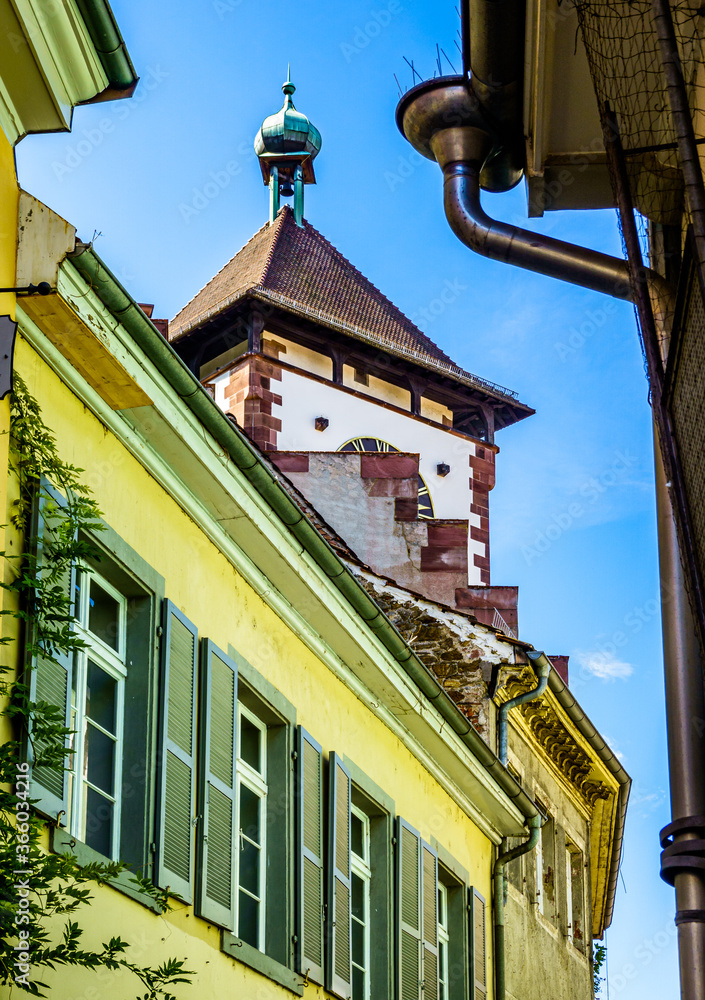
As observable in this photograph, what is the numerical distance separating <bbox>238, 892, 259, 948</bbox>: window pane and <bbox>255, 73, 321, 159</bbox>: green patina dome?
154 ft

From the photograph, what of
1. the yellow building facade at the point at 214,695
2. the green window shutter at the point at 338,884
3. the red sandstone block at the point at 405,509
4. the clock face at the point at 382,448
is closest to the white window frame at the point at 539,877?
the yellow building facade at the point at 214,695

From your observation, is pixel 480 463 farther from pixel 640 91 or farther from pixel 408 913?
pixel 640 91

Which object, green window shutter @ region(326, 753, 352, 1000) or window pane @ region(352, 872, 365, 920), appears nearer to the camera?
green window shutter @ region(326, 753, 352, 1000)

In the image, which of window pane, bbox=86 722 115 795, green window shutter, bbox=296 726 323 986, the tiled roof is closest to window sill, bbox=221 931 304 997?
green window shutter, bbox=296 726 323 986

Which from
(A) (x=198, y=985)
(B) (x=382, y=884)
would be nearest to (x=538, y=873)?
(B) (x=382, y=884)

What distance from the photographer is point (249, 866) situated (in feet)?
29.4

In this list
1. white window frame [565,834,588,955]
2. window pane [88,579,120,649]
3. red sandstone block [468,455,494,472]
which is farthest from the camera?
red sandstone block [468,455,494,472]

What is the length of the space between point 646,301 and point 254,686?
4363 mm

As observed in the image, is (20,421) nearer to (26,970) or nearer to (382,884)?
(26,970)

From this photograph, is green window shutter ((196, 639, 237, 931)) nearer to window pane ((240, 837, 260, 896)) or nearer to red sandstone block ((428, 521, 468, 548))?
window pane ((240, 837, 260, 896))

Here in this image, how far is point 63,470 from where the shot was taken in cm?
650

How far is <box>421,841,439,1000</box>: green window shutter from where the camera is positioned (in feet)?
38.0

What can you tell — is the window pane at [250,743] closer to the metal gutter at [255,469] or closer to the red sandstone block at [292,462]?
the metal gutter at [255,469]

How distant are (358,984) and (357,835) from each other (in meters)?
0.99
